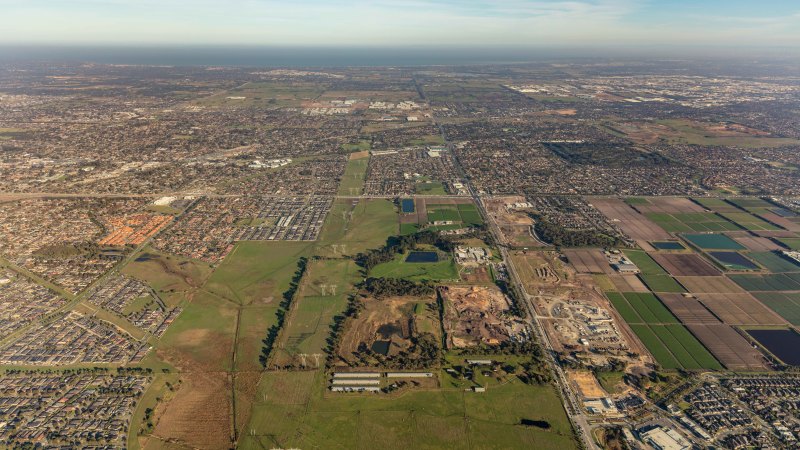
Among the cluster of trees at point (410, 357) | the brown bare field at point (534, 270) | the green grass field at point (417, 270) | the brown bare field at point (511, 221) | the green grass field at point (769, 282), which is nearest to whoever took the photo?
the cluster of trees at point (410, 357)

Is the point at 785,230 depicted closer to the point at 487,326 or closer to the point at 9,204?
the point at 487,326

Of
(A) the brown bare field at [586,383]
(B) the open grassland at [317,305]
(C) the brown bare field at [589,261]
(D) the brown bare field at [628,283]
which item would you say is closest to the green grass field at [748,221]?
(C) the brown bare field at [589,261]

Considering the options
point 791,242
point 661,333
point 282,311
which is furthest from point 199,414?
point 791,242

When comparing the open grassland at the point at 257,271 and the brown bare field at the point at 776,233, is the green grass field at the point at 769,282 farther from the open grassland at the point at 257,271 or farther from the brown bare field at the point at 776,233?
the open grassland at the point at 257,271

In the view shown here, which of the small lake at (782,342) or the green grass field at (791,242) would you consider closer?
the small lake at (782,342)

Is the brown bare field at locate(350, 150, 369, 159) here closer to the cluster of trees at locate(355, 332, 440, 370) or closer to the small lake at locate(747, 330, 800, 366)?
the cluster of trees at locate(355, 332, 440, 370)

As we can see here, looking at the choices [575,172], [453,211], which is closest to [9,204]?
[453,211]
